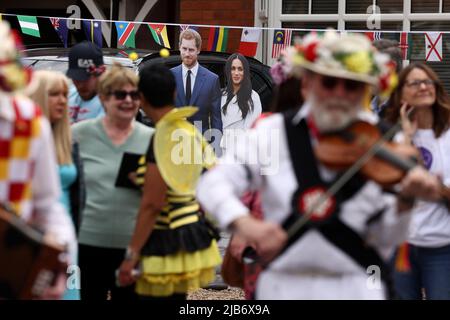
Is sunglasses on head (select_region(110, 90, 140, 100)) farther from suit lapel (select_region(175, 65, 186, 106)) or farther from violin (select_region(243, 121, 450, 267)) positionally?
suit lapel (select_region(175, 65, 186, 106))

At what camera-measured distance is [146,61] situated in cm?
1058

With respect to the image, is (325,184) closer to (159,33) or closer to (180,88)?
(180,88)

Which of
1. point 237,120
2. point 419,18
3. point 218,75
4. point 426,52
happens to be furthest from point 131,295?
point 419,18

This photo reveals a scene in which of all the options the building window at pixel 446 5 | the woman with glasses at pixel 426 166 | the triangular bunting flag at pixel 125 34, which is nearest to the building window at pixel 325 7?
the building window at pixel 446 5

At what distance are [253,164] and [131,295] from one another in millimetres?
1962

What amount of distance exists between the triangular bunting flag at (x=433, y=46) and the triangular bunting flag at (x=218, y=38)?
2469 millimetres

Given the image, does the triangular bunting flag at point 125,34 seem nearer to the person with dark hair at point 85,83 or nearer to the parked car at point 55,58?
the parked car at point 55,58

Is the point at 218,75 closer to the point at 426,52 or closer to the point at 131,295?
the point at 426,52

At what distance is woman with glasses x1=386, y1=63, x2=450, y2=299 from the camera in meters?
6.46

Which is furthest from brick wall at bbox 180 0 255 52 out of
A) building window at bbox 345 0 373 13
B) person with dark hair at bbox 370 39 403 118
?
person with dark hair at bbox 370 39 403 118

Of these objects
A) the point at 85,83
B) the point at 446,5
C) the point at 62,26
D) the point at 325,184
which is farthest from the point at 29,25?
the point at 325,184

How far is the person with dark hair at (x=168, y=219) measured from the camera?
19.3 ft

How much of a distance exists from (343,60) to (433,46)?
28.5ft
